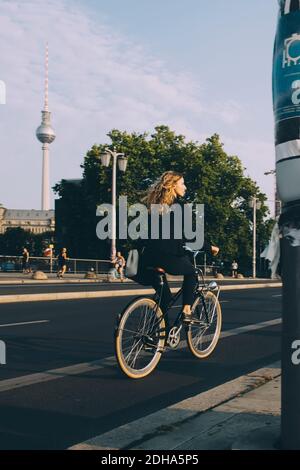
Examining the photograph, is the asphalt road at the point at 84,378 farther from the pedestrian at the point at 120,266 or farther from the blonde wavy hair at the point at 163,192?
the pedestrian at the point at 120,266

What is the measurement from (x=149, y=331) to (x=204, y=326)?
3.61ft

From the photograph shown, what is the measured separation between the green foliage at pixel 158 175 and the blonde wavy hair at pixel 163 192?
41.8 m

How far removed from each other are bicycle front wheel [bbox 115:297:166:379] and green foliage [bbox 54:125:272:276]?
4215cm

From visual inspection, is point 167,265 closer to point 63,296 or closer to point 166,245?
point 166,245

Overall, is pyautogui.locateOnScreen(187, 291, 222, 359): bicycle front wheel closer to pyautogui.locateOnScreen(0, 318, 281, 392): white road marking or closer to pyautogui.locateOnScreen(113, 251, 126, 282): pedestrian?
pyautogui.locateOnScreen(0, 318, 281, 392): white road marking

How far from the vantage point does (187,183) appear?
50.2 meters

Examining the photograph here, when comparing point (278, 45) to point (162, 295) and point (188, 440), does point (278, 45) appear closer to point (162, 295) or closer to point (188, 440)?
point (188, 440)

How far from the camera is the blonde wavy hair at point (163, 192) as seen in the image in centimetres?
570

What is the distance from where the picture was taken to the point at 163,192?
5711mm

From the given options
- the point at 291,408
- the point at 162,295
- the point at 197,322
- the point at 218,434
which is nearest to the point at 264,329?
the point at 197,322

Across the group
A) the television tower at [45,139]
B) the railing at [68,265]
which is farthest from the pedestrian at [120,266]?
the television tower at [45,139]

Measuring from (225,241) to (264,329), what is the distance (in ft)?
138

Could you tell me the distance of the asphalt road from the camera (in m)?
3.80

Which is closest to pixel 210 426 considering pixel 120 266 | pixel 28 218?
pixel 120 266
